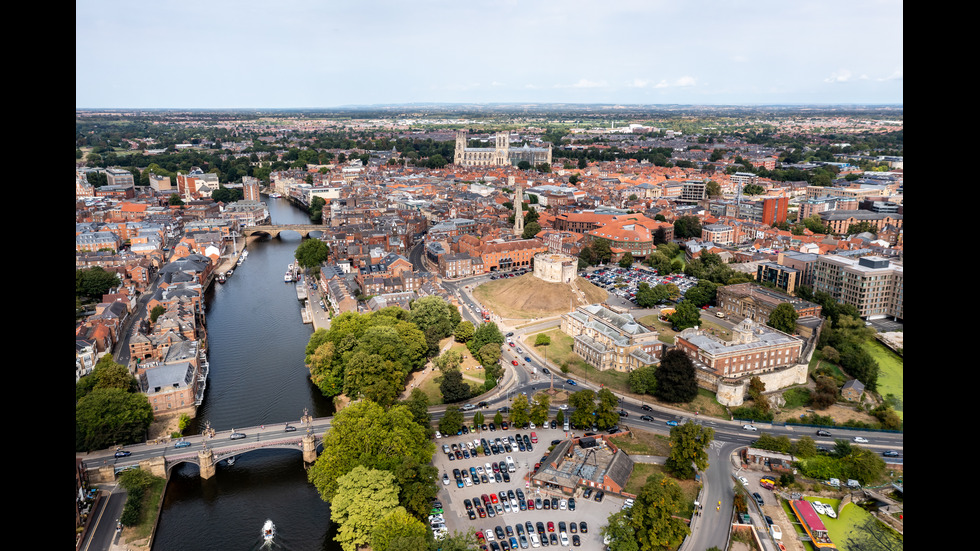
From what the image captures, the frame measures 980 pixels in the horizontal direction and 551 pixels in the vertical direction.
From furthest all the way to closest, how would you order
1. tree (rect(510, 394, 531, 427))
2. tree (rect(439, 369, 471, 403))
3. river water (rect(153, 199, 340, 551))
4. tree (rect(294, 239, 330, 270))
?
1. tree (rect(294, 239, 330, 270))
2. tree (rect(439, 369, 471, 403))
3. tree (rect(510, 394, 531, 427))
4. river water (rect(153, 199, 340, 551))

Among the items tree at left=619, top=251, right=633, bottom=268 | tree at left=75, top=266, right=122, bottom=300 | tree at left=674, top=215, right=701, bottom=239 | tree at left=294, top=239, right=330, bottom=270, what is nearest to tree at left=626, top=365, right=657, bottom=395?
tree at left=619, top=251, right=633, bottom=268

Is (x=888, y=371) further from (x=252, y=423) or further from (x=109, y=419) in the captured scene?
→ (x=109, y=419)

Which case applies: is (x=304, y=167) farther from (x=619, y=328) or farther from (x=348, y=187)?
(x=619, y=328)

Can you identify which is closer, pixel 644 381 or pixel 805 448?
pixel 805 448

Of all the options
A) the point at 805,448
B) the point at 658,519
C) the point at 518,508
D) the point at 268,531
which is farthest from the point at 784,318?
the point at 268,531

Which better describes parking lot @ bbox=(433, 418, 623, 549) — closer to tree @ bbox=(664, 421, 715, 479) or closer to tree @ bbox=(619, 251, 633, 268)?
tree @ bbox=(664, 421, 715, 479)

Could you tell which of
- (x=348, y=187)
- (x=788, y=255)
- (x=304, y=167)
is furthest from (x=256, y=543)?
(x=304, y=167)
